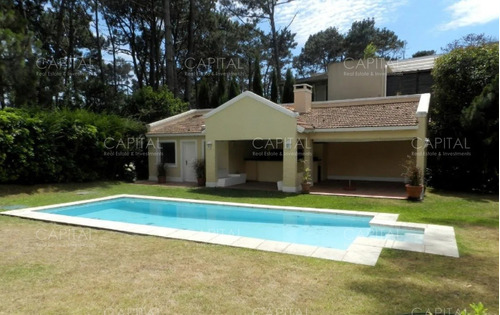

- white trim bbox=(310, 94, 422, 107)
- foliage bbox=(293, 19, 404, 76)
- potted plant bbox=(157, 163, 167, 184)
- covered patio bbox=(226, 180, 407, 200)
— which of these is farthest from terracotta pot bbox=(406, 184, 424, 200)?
foliage bbox=(293, 19, 404, 76)

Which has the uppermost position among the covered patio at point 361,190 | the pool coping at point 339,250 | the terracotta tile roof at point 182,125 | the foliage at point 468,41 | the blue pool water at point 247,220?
the foliage at point 468,41

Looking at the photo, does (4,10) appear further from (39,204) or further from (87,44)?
(87,44)

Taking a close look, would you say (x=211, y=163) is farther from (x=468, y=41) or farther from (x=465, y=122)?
(x=468, y=41)

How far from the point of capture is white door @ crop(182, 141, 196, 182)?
2075 centimetres

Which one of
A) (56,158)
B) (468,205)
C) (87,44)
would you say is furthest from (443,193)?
(87,44)

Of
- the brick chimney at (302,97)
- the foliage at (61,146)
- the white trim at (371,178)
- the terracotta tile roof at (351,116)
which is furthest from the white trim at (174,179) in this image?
the white trim at (371,178)

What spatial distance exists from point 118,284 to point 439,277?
5538 mm

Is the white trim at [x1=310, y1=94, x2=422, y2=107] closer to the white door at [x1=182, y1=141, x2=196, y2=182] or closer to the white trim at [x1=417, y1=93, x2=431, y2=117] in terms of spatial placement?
the white trim at [x1=417, y1=93, x2=431, y2=117]

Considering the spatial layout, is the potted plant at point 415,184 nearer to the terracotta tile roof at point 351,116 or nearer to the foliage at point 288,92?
the terracotta tile roof at point 351,116

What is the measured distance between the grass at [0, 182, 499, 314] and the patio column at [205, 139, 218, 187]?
9925 mm

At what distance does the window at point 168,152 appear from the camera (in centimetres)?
2150

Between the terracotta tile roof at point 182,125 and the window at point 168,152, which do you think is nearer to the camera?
the terracotta tile roof at point 182,125

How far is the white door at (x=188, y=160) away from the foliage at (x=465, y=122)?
14053 millimetres

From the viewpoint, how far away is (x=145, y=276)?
18.6 feet
